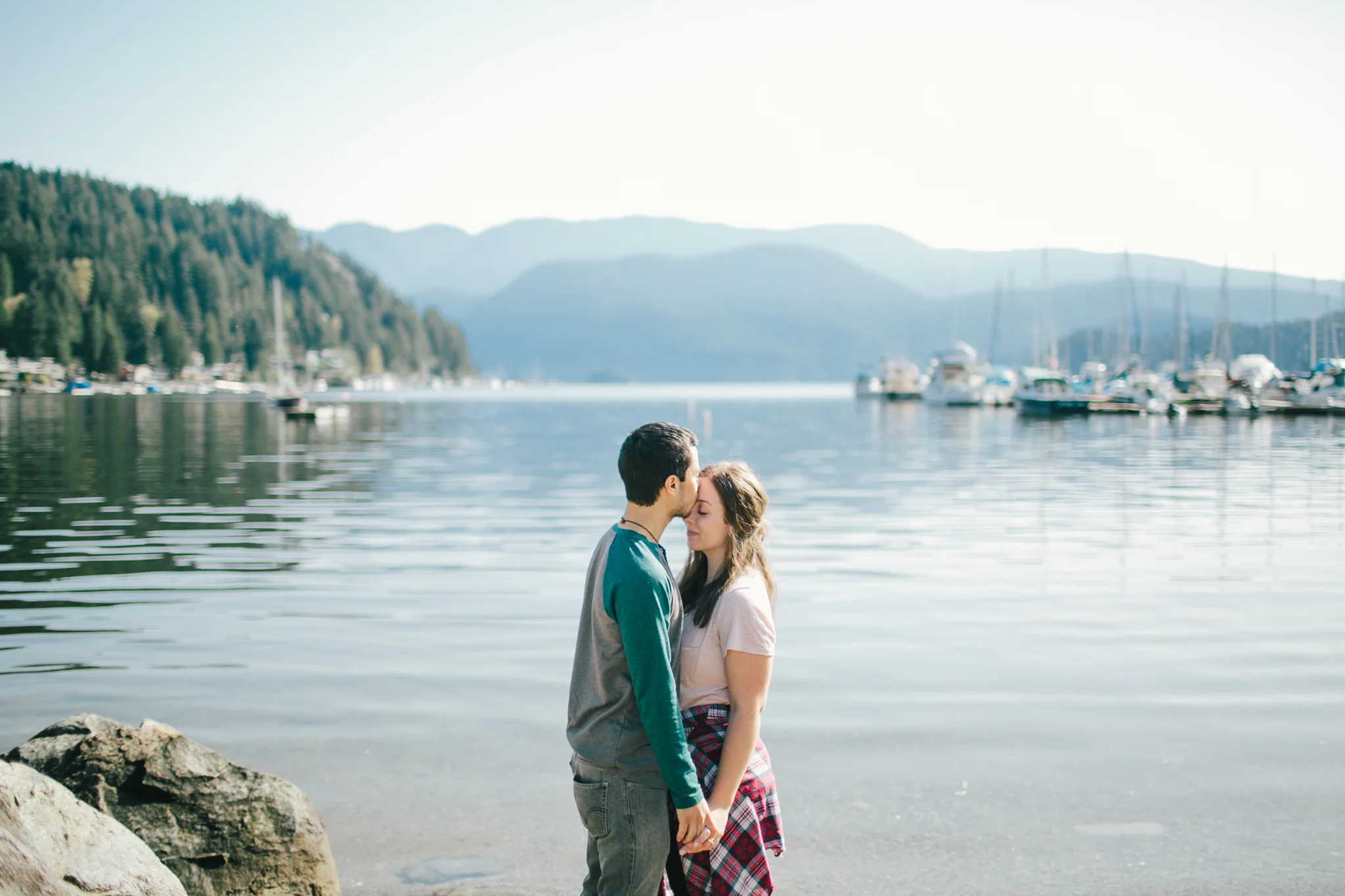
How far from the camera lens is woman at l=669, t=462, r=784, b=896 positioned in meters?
4.04

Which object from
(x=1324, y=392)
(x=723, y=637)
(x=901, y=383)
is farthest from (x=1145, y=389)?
(x=723, y=637)

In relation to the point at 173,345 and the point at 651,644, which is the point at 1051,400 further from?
the point at 173,345

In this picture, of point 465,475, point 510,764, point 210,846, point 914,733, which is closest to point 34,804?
point 210,846

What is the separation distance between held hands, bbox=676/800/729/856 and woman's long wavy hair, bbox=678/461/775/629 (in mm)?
643

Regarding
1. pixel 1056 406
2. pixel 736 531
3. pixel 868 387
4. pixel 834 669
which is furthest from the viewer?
pixel 868 387

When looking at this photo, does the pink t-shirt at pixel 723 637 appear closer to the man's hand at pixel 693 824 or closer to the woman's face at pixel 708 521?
the woman's face at pixel 708 521

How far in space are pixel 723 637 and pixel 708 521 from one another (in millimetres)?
432

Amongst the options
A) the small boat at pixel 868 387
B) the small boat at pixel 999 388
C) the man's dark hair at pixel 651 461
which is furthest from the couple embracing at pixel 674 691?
the small boat at pixel 868 387

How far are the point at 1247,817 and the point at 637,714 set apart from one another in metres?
4.90

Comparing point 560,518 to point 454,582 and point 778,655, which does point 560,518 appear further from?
point 778,655

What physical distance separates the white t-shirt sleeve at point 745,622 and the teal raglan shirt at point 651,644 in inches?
11.1

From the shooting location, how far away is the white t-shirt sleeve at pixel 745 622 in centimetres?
403

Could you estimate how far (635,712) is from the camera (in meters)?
4.03

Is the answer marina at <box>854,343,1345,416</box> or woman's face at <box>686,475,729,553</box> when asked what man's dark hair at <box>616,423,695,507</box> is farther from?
marina at <box>854,343,1345,416</box>
